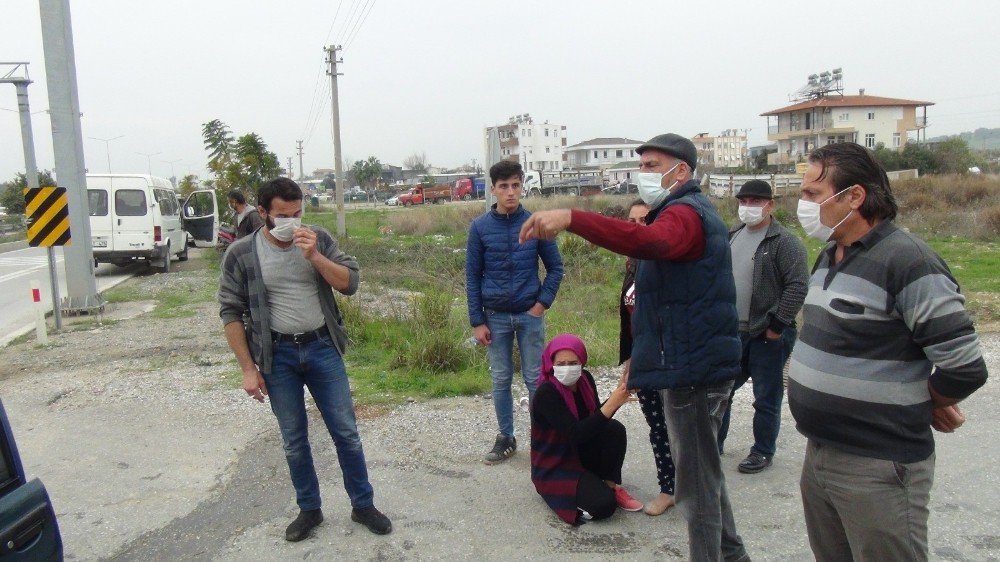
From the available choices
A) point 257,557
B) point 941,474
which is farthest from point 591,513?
point 941,474

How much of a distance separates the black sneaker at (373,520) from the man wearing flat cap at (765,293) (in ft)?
6.52

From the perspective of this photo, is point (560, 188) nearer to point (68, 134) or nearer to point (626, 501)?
point (68, 134)

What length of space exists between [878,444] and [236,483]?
387cm

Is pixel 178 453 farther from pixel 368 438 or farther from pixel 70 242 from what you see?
pixel 70 242

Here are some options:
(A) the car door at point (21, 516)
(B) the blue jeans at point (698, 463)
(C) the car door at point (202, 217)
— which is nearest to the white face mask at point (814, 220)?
(B) the blue jeans at point (698, 463)

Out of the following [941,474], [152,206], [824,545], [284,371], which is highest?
[152,206]

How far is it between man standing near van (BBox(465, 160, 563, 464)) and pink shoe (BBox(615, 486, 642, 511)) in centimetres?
92

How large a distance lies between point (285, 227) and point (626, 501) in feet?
7.99

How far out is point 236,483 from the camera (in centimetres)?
470

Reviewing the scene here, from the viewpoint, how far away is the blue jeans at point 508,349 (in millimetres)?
4820

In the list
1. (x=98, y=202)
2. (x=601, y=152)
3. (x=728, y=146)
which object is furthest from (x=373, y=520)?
(x=728, y=146)

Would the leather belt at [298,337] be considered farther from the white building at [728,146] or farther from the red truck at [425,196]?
the white building at [728,146]

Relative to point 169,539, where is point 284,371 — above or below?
above

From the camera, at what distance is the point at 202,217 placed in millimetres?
→ 20828
